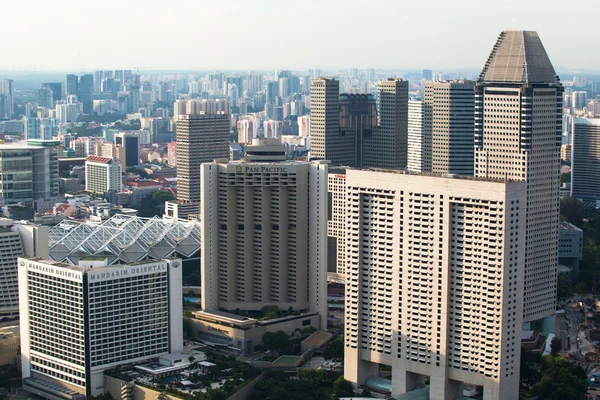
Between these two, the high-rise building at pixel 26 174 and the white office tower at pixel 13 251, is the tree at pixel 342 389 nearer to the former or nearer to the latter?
the white office tower at pixel 13 251

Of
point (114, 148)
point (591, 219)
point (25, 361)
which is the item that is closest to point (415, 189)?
point (25, 361)

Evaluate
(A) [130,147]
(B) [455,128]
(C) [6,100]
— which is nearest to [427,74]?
(C) [6,100]

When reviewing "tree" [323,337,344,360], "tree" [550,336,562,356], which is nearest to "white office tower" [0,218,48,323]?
"tree" [323,337,344,360]

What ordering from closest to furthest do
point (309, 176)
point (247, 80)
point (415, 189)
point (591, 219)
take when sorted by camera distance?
point (415, 189)
point (309, 176)
point (591, 219)
point (247, 80)

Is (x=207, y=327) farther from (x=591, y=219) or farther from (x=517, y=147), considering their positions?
(x=591, y=219)

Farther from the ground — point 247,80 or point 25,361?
point 247,80

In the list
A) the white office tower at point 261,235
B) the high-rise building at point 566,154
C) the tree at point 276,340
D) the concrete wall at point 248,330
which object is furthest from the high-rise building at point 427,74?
the tree at point 276,340
